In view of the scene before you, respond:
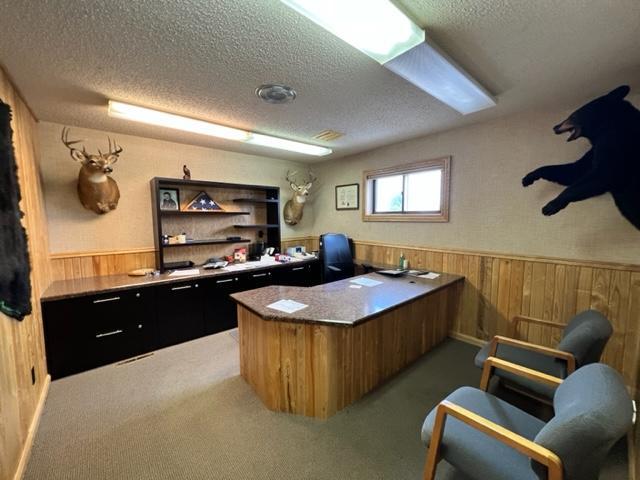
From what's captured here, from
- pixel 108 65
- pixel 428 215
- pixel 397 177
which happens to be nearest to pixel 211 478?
pixel 108 65

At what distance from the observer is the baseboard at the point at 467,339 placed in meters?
3.01

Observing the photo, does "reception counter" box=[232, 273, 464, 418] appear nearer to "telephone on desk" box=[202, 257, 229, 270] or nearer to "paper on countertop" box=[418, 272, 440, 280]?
"paper on countertop" box=[418, 272, 440, 280]

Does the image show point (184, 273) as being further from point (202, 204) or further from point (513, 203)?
point (513, 203)

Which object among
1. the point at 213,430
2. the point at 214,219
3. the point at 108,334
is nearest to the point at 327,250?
the point at 214,219

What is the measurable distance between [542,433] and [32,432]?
2.92m

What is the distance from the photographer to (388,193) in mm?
4027

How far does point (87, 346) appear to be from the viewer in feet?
8.37

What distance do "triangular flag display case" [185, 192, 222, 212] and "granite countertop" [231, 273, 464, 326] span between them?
6.18 feet

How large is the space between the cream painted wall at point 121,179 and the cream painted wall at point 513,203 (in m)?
2.72

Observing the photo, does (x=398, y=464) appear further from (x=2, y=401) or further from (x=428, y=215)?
(x=428, y=215)

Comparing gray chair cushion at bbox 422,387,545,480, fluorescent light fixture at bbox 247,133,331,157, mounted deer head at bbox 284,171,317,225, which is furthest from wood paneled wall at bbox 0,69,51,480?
mounted deer head at bbox 284,171,317,225

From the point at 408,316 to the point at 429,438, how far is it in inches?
54.2

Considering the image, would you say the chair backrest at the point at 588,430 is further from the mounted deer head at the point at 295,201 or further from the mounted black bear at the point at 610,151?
the mounted deer head at the point at 295,201

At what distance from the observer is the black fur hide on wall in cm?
146
